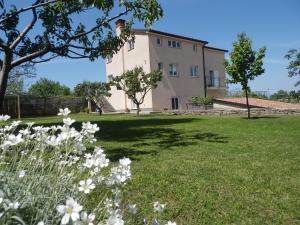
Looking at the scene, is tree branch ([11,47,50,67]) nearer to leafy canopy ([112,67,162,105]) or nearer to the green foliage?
leafy canopy ([112,67,162,105])

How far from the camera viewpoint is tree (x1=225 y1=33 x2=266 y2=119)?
21438 mm

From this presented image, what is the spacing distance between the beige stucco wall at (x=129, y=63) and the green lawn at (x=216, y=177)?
73.4 feet

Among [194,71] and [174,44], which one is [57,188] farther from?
[194,71]

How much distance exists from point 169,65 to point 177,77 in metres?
1.47

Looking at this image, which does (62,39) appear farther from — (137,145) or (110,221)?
(110,221)

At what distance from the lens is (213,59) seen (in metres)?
42.1

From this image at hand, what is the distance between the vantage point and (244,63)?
21484 mm

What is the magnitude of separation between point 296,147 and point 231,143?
1.80 metres

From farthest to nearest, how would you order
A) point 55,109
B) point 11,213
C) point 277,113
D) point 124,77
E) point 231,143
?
point 55,109 < point 124,77 < point 277,113 < point 231,143 < point 11,213

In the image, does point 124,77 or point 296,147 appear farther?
point 124,77

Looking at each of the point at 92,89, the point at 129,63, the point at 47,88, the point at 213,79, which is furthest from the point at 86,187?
the point at 47,88

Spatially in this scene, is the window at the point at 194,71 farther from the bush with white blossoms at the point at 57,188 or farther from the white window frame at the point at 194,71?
the bush with white blossoms at the point at 57,188

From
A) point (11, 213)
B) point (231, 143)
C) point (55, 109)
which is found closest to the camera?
point (11, 213)

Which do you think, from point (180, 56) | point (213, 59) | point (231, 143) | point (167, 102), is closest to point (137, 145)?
point (231, 143)
